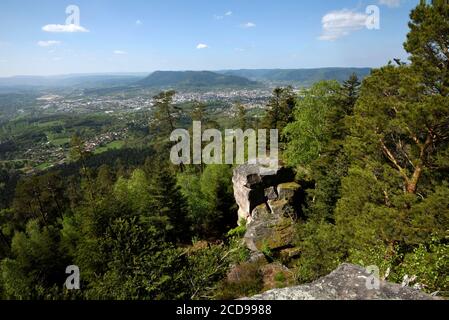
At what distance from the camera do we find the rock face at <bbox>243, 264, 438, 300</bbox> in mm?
6734

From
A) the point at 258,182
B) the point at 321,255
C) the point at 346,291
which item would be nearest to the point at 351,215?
the point at 321,255

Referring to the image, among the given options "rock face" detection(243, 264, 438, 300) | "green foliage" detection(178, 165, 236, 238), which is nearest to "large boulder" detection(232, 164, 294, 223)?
"green foliage" detection(178, 165, 236, 238)

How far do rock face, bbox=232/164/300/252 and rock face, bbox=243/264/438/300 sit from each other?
16509mm

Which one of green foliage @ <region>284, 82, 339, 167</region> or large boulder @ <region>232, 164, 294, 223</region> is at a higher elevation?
green foliage @ <region>284, 82, 339, 167</region>

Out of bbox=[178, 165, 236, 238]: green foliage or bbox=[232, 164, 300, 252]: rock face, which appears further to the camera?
bbox=[178, 165, 236, 238]: green foliage

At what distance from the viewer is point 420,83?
533 inches

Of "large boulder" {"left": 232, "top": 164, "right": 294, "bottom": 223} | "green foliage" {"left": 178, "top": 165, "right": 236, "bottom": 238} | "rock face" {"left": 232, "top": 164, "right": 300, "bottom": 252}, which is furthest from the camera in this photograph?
"green foliage" {"left": 178, "top": 165, "right": 236, "bottom": 238}

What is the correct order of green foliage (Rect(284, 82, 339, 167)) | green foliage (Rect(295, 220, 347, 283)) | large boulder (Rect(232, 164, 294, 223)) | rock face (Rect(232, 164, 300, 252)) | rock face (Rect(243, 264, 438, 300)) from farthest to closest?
green foliage (Rect(284, 82, 339, 167)) → large boulder (Rect(232, 164, 294, 223)) → rock face (Rect(232, 164, 300, 252)) → green foliage (Rect(295, 220, 347, 283)) → rock face (Rect(243, 264, 438, 300))

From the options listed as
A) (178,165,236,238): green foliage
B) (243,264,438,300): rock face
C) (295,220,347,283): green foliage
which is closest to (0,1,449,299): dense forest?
(295,220,347,283): green foliage

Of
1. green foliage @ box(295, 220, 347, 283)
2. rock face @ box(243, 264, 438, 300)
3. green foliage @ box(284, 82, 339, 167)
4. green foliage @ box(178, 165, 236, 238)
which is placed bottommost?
green foliage @ box(178, 165, 236, 238)

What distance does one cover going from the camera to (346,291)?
274 inches

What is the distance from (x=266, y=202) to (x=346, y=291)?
21.3m

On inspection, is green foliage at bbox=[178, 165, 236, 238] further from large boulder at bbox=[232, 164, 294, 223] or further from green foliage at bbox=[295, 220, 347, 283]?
green foliage at bbox=[295, 220, 347, 283]

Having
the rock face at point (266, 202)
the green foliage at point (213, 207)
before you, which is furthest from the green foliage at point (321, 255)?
the green foliage at point (213, 207)
